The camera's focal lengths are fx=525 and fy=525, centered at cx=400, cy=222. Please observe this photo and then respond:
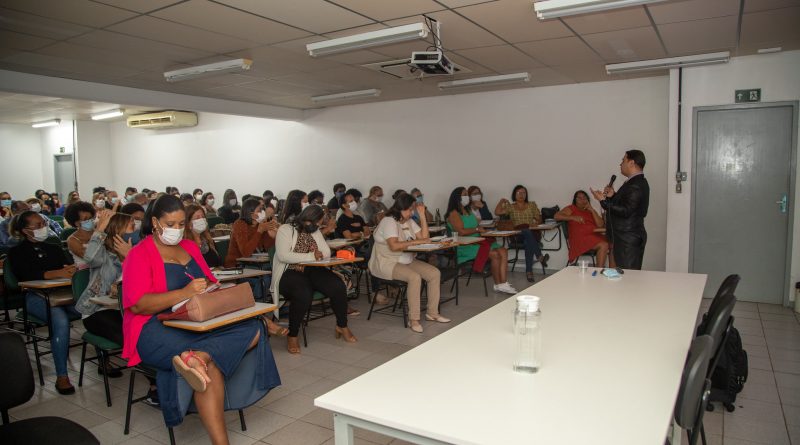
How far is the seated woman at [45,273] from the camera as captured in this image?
377 centimetres

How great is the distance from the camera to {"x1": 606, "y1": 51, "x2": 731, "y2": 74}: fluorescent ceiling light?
5.71m

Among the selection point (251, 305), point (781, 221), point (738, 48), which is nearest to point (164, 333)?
point (251, 305)

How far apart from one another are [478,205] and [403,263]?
117 inches

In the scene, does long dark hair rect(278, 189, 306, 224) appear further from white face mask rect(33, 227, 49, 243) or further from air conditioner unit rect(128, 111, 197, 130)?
air conditioner unit rect(128, 111, 197, 130)

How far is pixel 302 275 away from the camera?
15.4ft

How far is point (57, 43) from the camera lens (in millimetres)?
5012

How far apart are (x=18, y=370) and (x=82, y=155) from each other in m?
13.1

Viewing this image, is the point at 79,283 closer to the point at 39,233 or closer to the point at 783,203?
the point at 39,233

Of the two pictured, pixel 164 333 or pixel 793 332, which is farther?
pixel 793 332

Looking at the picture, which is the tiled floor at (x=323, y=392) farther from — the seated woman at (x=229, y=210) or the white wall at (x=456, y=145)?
the seated woman at (x=229, y=210)

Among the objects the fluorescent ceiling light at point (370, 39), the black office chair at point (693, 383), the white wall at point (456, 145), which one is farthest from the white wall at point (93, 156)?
the black office chair at point (693, 383)

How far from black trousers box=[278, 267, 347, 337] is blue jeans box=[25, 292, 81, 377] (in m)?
1.58

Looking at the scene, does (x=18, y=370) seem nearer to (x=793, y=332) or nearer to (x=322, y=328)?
(x=322, y=328)

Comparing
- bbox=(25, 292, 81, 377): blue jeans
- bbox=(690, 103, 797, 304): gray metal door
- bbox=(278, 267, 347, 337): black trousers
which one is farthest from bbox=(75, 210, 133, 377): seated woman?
bbox=(690, 103, 797, 304): gray metal door
